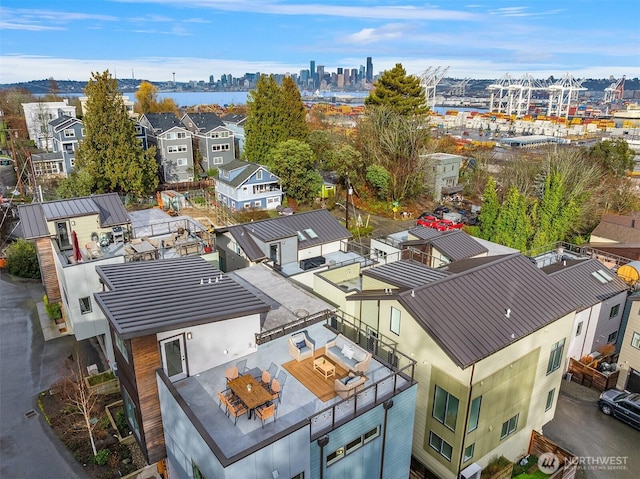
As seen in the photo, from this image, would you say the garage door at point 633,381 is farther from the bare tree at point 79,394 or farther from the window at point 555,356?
the bare tree at point 79,394

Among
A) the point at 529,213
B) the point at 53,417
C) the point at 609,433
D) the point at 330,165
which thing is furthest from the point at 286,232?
the point at 330,165

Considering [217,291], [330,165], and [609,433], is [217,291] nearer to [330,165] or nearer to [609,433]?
[609,433]

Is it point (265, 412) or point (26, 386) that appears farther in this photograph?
point (26, 386)

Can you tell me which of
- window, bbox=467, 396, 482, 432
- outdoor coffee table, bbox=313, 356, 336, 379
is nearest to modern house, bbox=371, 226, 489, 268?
window, bbox=467, 396, 482, 432

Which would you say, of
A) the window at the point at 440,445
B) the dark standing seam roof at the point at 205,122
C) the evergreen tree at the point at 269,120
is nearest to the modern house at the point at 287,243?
the window at the point at 440,445

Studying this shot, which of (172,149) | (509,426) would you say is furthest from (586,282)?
(172,149)

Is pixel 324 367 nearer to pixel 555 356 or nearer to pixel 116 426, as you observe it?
pixel 555 356
